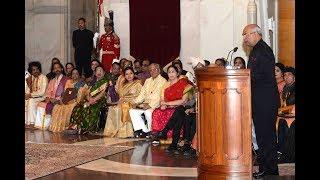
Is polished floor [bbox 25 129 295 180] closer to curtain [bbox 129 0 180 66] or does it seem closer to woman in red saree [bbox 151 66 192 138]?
woman in red saree [bbox 151 66 192 138]

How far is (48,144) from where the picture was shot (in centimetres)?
804

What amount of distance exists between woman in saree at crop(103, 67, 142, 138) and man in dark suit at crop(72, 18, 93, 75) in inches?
138

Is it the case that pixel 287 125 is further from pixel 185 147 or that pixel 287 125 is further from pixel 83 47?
pixel 83 47

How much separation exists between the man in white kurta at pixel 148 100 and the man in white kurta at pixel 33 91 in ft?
8.15

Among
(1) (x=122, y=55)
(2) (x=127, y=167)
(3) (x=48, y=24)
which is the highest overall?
(3) (x=48, y=24)

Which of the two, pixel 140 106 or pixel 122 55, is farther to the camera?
pixel 122 55

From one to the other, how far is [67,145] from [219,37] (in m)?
3.89

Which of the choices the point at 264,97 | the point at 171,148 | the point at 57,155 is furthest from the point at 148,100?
the point at 264,97

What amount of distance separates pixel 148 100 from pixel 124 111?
431 millimetres

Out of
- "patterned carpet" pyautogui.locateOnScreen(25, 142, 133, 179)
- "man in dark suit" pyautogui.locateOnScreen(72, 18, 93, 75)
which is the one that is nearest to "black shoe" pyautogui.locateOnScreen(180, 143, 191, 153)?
"patterned carpet" pyautogui.locateOnScreen(25, 142, 133, 179)

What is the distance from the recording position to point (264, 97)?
5.02m
